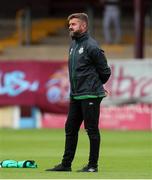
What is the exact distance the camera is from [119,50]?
97.6ft

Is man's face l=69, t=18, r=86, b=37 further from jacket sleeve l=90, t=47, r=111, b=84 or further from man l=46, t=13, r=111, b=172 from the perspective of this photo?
jacket sleeve l=90, t=47, r=111, b=84

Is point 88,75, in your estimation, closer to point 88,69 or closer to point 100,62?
point 88,69

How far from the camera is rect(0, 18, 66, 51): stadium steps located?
31312 millimetres

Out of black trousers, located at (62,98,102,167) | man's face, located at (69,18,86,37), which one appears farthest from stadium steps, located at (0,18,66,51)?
man's face, located at (69,18,86,37)

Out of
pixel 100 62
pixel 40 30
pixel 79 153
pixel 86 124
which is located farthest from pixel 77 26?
pixel 40 30

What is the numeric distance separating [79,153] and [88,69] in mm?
4243

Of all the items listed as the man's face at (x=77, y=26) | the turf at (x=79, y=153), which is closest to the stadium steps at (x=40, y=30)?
the turf at (x=79, y=153)

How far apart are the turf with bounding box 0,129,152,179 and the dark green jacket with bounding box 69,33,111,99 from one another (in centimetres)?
111

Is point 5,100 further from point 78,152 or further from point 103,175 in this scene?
point 103,175

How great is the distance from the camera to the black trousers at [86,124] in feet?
39.2

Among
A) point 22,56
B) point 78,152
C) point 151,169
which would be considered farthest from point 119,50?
point 151,169

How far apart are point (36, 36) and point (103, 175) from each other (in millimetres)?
20985

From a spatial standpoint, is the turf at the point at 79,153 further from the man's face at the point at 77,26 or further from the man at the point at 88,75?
the man's face at the point at 77,26

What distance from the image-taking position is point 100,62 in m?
12.0
